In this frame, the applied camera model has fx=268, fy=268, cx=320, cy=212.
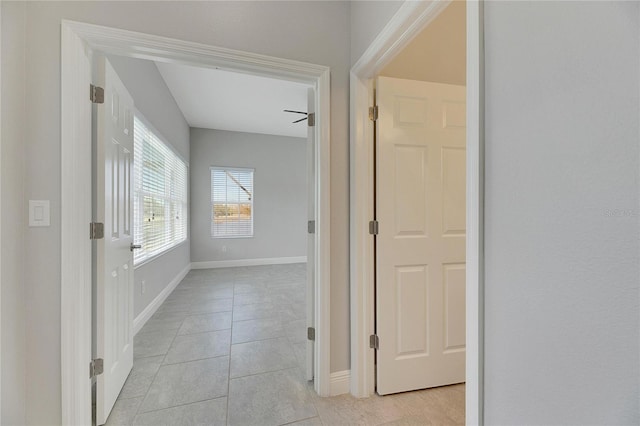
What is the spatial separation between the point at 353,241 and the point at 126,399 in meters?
1.76

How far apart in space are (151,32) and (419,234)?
197 cm

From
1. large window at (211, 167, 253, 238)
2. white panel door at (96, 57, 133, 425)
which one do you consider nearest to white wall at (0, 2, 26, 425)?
white panel door at (96, 57, 133, 425)

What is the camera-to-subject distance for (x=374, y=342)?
174cm

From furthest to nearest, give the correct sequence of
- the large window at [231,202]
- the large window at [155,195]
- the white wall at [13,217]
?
the large window at [231,202] < the large window at [155,195] < the white wall at [13,217]

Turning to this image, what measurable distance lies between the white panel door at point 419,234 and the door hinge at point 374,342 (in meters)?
0.02

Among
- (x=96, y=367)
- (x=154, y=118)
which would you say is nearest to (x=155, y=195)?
(x=154, y=118)
